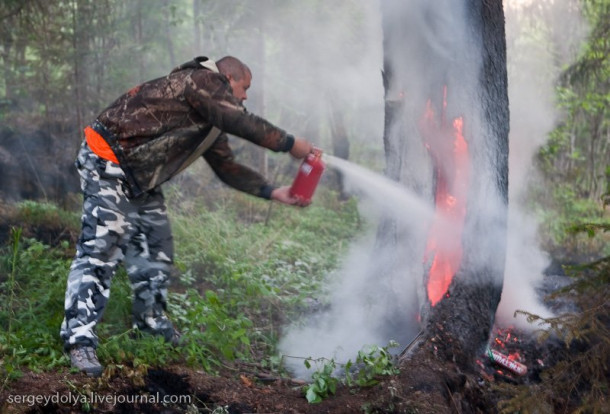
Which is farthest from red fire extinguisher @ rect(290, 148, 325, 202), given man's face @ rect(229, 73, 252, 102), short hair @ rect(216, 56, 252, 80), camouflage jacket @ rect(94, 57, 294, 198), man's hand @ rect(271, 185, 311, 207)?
short hair @ rect(216, 56, 252, 80)

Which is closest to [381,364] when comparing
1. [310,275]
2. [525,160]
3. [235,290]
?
[235,290]

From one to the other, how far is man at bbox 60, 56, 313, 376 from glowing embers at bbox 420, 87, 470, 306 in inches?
48.8

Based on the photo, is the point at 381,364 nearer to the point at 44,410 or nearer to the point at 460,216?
the point at 460,216

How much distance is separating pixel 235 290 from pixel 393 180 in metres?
1.64

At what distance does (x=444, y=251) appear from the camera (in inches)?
179

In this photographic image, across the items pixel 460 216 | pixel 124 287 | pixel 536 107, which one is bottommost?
pixel 124 287

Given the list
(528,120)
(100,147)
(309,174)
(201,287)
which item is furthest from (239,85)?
(528,120)

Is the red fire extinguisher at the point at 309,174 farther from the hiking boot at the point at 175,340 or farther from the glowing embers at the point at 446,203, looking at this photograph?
the hiking boot at the point at 175,340

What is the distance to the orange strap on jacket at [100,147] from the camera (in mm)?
3715

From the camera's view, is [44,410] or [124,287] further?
[124,287]

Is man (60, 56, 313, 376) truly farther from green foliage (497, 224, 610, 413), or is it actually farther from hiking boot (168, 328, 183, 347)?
green foliage (497, 224, 610, 413)

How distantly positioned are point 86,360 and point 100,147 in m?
1.29

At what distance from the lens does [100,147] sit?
12.2 feet

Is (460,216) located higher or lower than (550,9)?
lower
